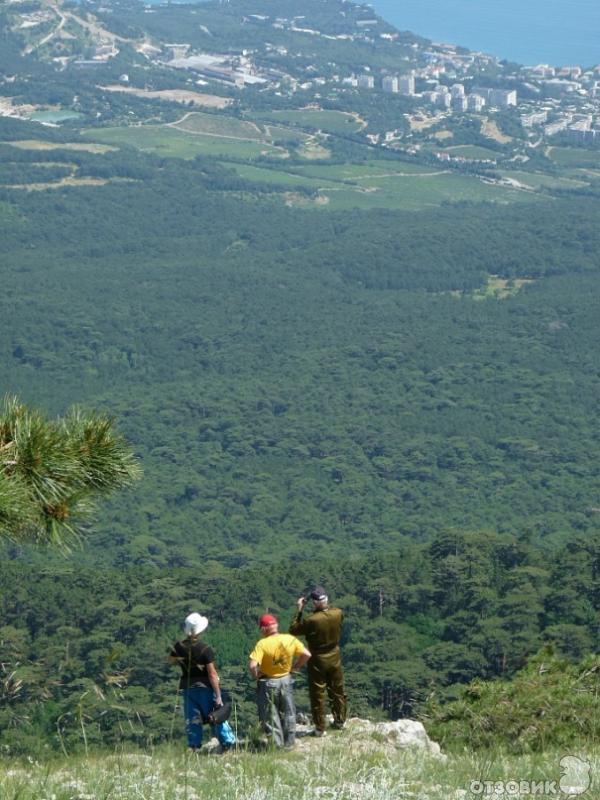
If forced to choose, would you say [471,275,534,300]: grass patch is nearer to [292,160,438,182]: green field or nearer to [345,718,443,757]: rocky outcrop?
[292,160,438,182]: green field

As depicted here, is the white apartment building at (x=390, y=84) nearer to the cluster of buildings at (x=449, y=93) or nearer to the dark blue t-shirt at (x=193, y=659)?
the cluster of buildings at (x=449, y=93)

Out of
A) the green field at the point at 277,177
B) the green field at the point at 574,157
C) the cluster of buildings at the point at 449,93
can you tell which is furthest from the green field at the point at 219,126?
the cluster of buildings at the point at 449,93

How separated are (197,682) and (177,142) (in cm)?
8996

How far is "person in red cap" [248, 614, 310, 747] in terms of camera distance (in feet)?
26.6

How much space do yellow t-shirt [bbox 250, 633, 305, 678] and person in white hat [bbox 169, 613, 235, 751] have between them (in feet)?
0.87

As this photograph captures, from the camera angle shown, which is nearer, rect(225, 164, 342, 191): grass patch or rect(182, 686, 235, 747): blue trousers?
rect(182, 686, 235, 747): blue trousers

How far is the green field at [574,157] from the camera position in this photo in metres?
98.9

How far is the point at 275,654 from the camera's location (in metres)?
8.14

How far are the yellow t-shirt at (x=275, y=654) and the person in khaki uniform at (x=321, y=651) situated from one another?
31cm

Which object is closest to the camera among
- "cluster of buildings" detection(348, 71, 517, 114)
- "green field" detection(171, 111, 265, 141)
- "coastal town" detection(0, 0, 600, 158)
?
"green field" detection(171, 111, 265, 141)

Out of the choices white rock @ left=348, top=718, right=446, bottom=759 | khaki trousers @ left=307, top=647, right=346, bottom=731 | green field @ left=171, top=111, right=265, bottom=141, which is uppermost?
green field @ left=171, top=111, right=265, bottom=141

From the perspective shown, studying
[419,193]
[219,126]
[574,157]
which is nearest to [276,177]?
[419,193]

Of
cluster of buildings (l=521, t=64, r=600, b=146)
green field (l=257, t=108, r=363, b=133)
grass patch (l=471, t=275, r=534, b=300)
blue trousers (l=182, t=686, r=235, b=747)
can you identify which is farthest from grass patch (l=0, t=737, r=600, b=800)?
cluster of buildings (l=521, t=64, r=600, b=146)

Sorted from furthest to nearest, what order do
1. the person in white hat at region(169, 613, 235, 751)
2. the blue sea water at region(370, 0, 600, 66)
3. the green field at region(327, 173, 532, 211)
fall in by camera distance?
the blue sea water at region(370, 0, 600, 66)
the green field at region(327, 173, 532, 211)
the person in white hat at region(169, 613, 235, 751)
